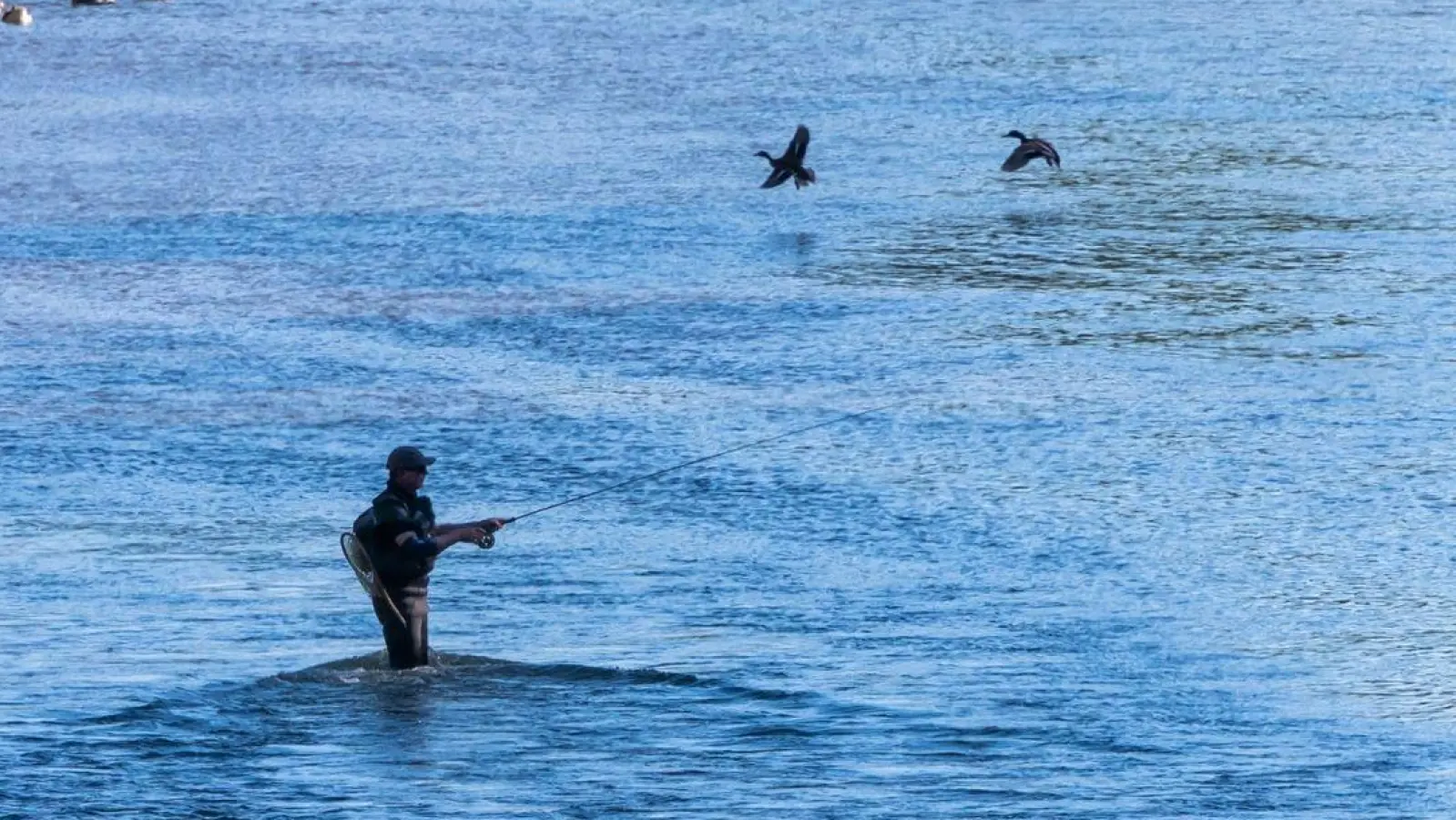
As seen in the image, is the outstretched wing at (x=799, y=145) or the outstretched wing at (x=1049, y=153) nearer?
the outstretched wing at (x=799, y=145)

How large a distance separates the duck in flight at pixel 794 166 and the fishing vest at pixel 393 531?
1450 cm

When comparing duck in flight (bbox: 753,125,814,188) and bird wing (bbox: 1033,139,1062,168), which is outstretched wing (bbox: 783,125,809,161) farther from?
bird wing (bbox: 1033,139,1062,168)

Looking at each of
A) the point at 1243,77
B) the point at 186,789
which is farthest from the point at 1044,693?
the point at 1243,77

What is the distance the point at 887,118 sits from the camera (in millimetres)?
35719

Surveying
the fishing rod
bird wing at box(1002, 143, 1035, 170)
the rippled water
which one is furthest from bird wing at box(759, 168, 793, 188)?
the fishing rod

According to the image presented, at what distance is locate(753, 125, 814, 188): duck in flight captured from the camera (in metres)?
29.4

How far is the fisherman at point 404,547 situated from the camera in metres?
A: 15.0

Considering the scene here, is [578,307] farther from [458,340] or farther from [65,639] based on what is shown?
[65,639]

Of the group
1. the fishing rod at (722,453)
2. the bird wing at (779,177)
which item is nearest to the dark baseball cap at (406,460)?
the fishing rod at (722,453)

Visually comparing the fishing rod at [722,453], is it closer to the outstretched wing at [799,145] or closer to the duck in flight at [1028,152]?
the outstretched wing at [799,145]

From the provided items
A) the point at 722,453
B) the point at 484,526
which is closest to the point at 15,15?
the point at 722,453

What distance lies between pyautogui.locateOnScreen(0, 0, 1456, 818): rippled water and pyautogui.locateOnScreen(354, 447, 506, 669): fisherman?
1.12ft

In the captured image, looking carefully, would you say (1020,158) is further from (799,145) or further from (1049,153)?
(799,145)

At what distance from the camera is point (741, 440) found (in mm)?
20891
